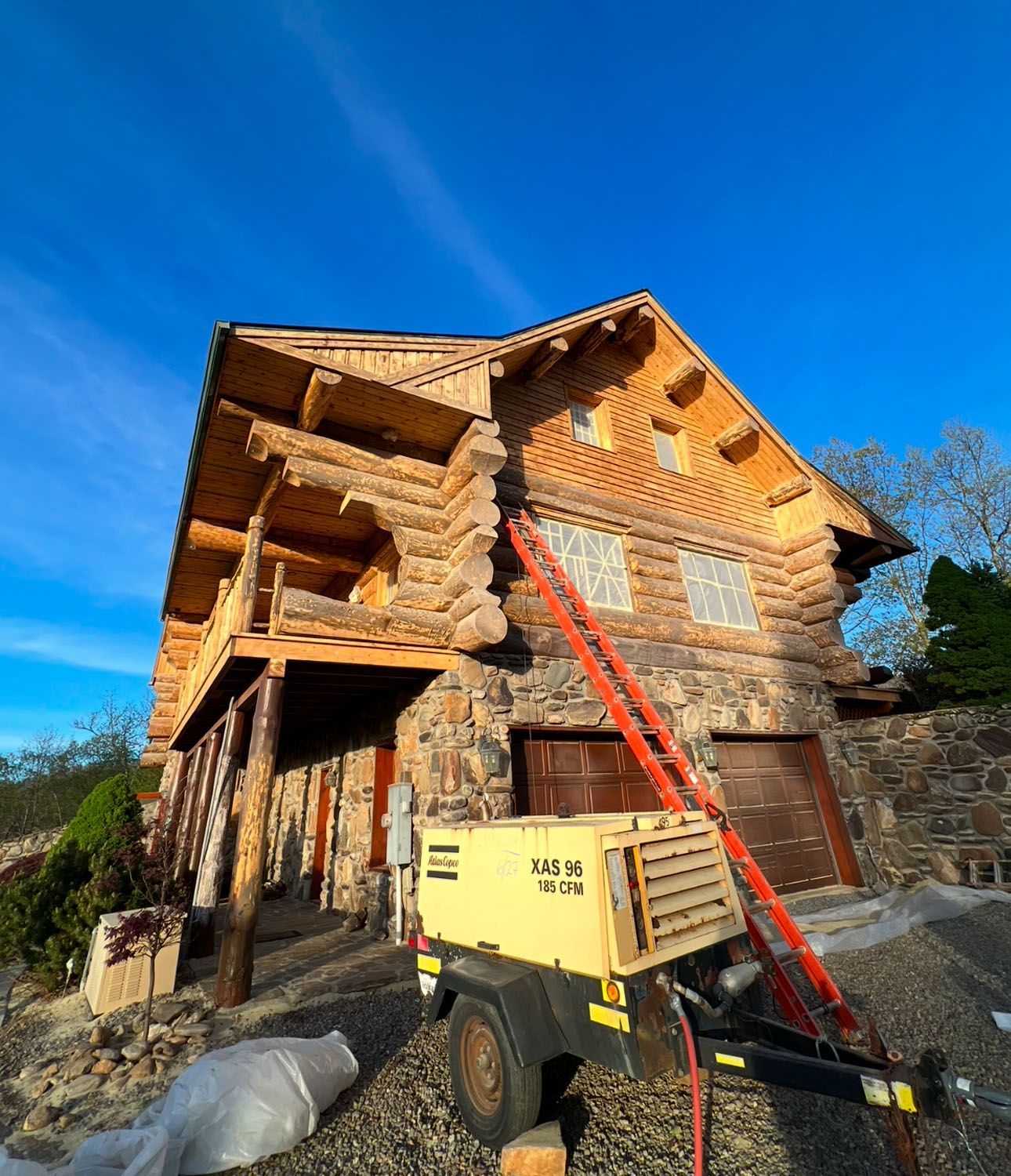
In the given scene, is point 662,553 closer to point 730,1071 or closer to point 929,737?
point 929,737

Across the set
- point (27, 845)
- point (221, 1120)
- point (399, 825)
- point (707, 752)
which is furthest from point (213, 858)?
point (27, 845)

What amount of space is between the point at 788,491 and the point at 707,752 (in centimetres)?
712

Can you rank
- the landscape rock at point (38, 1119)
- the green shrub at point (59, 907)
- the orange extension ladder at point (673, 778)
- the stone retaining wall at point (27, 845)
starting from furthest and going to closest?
1. the stone retaining wall at point (27, 845)
2. the green shrub at point (59, 907)
3. the orange extension ladder at point (673, 778)
4. the landscape rock at point (38, 1119)

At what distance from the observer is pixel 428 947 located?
4.23m

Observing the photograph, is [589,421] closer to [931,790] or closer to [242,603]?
[242,603]

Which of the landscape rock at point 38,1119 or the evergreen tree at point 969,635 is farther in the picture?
the evergreen tree at point 969,635

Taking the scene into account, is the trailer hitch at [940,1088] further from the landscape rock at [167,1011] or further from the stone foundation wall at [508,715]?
the landscape rock at [167,1011]

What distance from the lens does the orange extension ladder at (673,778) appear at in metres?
4.25

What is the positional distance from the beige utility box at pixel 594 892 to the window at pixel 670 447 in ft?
32.8

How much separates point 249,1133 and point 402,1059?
149 centimetres

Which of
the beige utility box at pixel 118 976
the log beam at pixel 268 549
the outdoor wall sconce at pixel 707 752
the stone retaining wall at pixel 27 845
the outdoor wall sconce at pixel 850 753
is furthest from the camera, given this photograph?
the stone retaining wall at pixel 27 845

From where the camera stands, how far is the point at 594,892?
2982 millimetres

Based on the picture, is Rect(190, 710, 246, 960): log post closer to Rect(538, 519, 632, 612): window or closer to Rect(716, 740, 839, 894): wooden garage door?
Rect(538, 519, 632, 612): window

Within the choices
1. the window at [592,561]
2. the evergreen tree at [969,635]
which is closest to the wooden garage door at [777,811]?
the window at [592,561]
